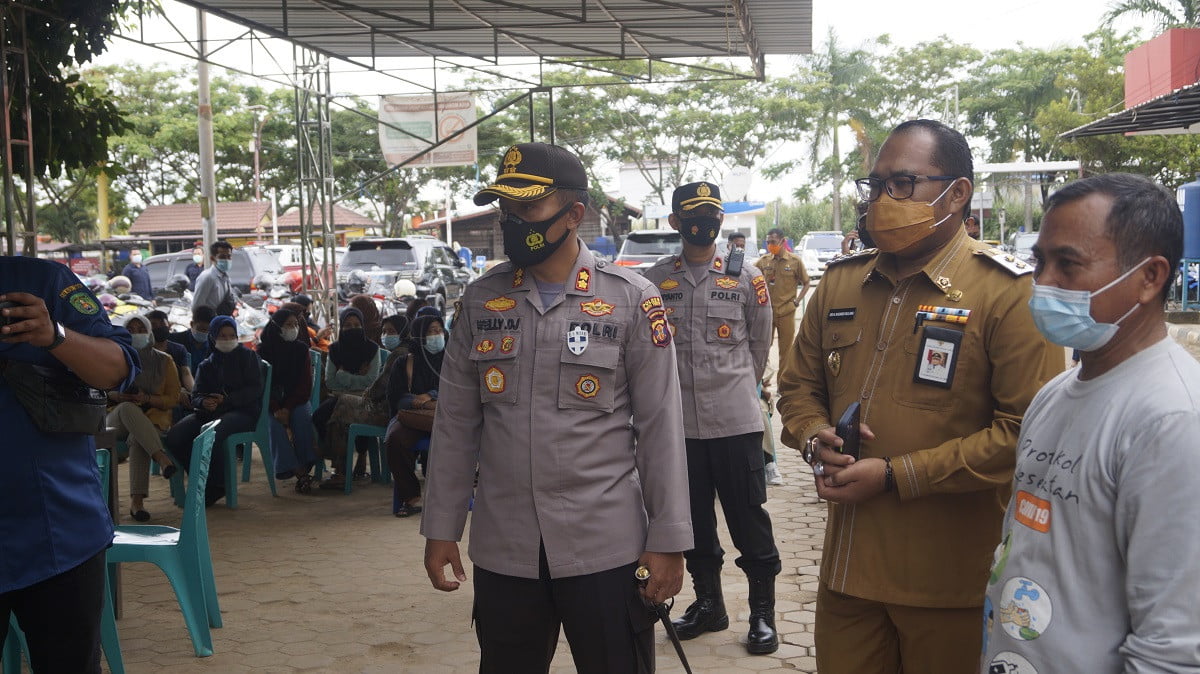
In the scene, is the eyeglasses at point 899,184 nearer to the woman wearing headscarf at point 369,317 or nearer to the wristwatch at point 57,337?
the wristwatch at point 57,337

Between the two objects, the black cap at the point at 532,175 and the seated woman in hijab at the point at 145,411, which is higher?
the black cap at the point at 532,175

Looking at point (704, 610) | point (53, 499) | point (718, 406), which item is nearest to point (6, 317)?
point (53, 499)

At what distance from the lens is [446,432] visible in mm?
2936

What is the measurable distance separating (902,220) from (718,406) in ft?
6.86

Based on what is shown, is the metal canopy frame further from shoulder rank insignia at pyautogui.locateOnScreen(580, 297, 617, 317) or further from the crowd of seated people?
shoulder rank insignia at pyautogui.locateOnScreen(580, 297, 617, 317)

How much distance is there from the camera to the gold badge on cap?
2.93 meters

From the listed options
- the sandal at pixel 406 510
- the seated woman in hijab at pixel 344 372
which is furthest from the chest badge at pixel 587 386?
the seated woman in hijab at pixel 344 372

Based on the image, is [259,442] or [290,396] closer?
[259,442]

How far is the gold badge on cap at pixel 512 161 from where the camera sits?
9.61ft

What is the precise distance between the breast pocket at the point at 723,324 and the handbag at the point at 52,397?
2.72m

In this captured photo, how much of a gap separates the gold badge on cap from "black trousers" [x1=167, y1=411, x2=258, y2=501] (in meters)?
5.15

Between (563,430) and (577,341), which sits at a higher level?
(577,341)

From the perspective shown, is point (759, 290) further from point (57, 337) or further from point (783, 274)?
point (783, 274)

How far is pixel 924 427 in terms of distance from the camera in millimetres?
2555
